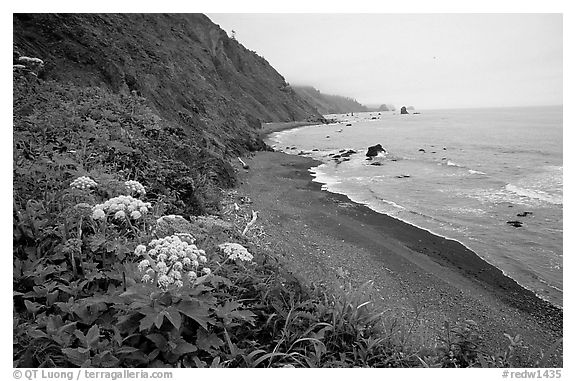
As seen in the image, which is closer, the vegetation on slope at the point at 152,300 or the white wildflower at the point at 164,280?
the white wildflower at the point at 164,280

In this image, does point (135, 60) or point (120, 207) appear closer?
point (120, 207)

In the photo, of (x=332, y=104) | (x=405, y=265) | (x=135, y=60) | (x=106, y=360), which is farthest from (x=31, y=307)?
(x=332, y=104)

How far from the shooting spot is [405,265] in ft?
23.4

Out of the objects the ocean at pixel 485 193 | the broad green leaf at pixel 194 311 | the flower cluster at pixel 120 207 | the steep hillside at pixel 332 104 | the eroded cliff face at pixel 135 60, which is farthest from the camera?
the steep hillside at pixel 332 104

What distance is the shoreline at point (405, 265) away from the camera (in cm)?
561

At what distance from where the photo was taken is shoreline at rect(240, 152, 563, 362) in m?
5.61

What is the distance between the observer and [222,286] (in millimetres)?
2994

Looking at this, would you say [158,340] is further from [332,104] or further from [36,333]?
[332,104]

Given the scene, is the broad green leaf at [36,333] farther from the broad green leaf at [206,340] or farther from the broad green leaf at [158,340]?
the broad green leaf at [206,340]

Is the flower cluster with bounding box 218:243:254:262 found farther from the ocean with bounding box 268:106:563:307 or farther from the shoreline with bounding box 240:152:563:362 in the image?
the ocean with bounding box 268:106:563:307

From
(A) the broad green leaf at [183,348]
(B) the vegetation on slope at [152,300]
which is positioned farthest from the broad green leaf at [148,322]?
(A) the broad green leaf at [183,348]

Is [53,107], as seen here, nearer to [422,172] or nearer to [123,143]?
[123,143]

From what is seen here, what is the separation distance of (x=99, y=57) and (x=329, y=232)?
30.1ft
